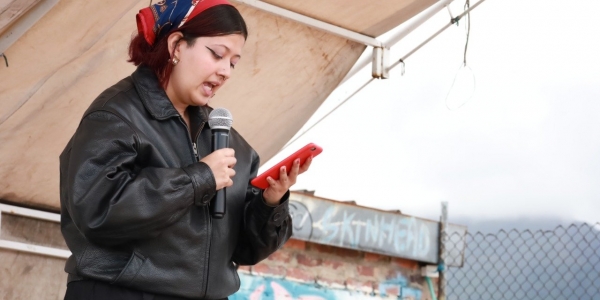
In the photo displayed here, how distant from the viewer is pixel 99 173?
5.67 ft

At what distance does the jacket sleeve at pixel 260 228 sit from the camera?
205cm

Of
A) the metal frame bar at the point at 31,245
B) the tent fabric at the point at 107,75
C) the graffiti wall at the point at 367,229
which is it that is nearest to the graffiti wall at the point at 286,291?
the graffiti wall at the point at 367,229

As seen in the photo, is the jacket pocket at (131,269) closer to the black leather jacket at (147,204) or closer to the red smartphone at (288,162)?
the black leather jacket at (147,204)

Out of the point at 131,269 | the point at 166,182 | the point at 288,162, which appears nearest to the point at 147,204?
the point at 166,182

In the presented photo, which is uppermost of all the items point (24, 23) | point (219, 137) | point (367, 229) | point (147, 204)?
point (24, 23)

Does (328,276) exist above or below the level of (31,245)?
below

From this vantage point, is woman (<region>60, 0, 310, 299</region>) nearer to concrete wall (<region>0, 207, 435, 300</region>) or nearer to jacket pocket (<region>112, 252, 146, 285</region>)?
jacket pocket (<region>112, 252, 146, 285</region>)

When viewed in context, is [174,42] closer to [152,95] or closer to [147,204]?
[152,95]

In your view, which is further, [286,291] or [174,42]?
[286,291]

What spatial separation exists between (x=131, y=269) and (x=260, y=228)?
0.40 metres

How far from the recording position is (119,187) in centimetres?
Result: 172

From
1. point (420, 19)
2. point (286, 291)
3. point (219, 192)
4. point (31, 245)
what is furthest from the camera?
point (286, 291)

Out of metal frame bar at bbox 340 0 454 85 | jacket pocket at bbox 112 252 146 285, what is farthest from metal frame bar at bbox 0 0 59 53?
metal frame bar at bbox 340 0 454 85

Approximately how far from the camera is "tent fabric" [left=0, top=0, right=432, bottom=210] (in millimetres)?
2754
